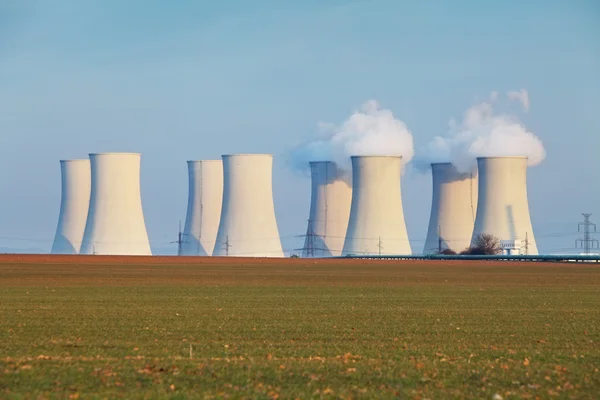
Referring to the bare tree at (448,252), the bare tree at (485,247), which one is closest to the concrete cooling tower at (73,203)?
the bare tree at (448,252)

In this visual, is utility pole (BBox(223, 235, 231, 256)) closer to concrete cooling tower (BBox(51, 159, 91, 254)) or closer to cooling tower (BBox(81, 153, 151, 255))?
cooling tower (BBox(81, 153, 151, 255))

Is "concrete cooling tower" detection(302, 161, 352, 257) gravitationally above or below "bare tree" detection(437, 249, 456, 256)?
above

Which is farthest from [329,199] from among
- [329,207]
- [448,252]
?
[448,252]

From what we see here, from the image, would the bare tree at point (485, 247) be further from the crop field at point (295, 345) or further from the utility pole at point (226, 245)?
the crop field at point (295, 345)

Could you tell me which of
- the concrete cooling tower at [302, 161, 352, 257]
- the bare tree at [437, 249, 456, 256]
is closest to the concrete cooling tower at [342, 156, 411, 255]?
the concrete cooling tower at [302, 161, 352, 257]

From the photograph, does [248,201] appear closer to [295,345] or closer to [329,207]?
[329,207]

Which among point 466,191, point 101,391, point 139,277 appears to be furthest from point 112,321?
point 466,191
